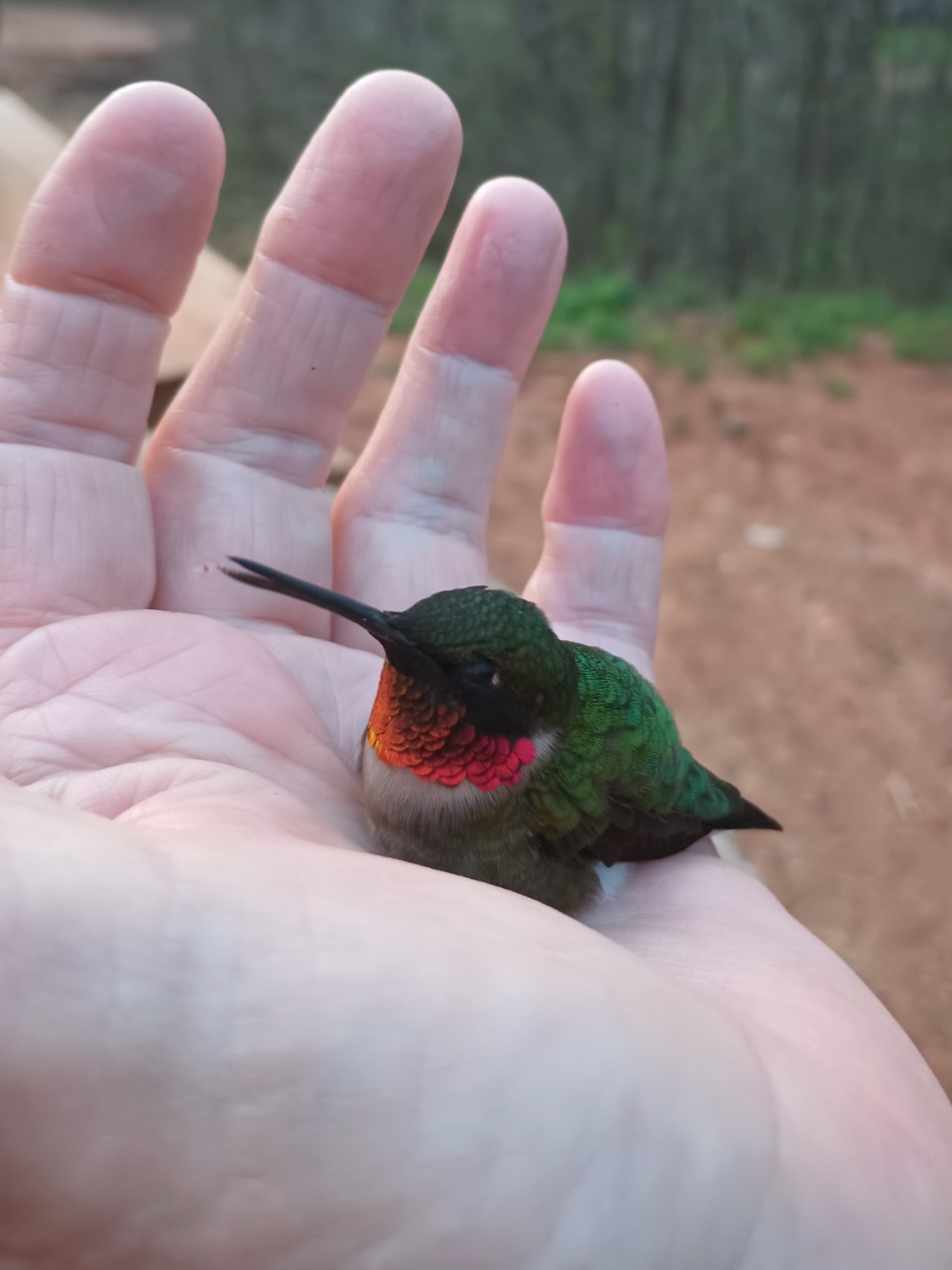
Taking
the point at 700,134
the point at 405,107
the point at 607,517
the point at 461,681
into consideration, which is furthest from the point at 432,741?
the point at 700,134

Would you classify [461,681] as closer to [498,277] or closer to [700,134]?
[498,277]

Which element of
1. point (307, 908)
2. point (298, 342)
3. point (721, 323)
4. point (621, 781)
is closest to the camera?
point (307, 908)

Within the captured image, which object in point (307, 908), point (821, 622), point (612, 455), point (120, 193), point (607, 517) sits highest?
point (120, 193)

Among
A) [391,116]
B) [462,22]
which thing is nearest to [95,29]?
[462,22]

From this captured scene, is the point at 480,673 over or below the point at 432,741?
over

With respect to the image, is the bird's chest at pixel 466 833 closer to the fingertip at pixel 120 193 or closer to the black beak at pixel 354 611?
the black beak at pixel 354 611

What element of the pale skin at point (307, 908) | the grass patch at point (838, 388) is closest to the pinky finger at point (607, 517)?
the pale skin at point (307, 908)

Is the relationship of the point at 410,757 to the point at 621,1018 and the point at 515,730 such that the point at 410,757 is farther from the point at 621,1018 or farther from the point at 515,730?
the point at 621,1018

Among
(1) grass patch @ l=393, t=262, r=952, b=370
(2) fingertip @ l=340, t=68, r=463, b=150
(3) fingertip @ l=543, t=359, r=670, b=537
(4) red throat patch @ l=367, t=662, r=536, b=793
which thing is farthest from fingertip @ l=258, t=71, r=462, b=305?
(1) grass patch @ l=393, t=262, r=952, b=370
